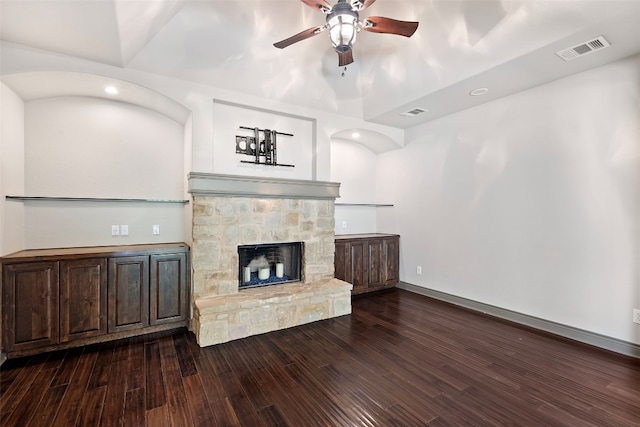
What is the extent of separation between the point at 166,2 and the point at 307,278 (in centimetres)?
343

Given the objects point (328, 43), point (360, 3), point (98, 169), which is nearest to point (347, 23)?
point (360, 3)

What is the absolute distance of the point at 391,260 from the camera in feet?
17.3

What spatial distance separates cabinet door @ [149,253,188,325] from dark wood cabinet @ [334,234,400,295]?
2.25 meters

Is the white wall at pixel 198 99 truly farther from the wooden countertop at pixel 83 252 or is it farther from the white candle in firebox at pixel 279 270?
the white candle in firebox at pixel 279 270

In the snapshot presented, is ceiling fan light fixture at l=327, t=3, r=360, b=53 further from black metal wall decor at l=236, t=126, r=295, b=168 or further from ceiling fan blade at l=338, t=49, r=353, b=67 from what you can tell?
black metal wall decor at l=236, t=126, r=295, b=168

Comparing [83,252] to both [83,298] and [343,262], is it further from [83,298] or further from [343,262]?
[343,262]

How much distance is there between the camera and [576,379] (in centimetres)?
245

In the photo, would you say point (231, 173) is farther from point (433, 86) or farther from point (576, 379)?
point (576, 379)

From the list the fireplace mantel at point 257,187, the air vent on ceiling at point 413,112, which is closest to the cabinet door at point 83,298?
the fireplace mantel at point 257,187

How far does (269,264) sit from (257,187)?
116 centimetres

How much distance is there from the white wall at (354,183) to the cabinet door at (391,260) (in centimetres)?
68

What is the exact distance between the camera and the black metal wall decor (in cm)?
384

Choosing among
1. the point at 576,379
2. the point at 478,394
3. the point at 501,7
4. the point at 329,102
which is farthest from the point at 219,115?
the point at 576,379

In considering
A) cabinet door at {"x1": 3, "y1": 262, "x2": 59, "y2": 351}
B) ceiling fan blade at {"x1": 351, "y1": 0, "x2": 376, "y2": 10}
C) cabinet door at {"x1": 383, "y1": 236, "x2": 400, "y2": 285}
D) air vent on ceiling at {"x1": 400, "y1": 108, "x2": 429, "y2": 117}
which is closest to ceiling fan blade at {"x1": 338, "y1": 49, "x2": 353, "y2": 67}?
ceiling fan blade at {"x1": 351, "y1": 0, "x2": 376, "y2": 10}
